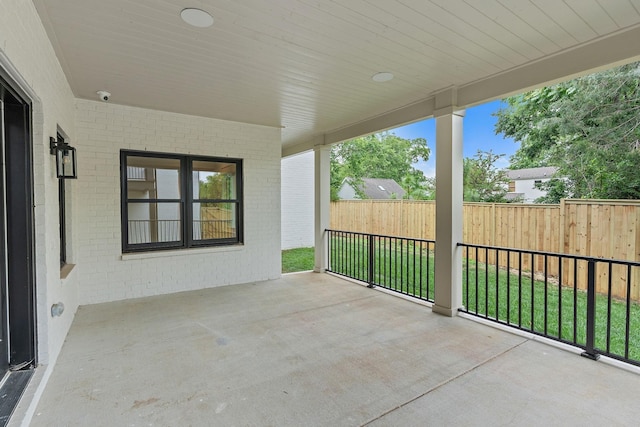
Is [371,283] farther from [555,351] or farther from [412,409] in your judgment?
[412,409]

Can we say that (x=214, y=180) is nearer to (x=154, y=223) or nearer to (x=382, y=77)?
(x=154, y=223)

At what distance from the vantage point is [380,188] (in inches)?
744

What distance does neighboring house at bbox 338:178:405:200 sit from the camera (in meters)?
16.4

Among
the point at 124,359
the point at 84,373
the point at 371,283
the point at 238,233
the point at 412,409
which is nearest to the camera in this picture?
the point at 412,409

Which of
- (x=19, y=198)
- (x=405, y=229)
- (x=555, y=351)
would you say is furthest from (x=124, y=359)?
(x=405, y=229)

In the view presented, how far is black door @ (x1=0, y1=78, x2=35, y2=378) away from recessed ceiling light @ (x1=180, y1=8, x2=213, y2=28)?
118cm

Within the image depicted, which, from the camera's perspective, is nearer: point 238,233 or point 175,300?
point 175,300

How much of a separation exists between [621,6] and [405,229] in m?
6.05

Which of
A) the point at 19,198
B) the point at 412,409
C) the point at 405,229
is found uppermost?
the point at 19,198

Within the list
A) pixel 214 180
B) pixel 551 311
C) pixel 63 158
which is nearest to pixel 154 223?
pixel 214 180

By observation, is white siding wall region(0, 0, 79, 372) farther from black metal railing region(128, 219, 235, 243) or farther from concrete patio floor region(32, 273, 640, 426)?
black metal railing region(128, 219, 235, 243)

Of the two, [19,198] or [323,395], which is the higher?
[19,198]

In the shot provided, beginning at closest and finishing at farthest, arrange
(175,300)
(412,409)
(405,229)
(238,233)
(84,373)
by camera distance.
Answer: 1. (412,409)
2. (84,373)
3. (175,300)
4. (238,233)
5. (405,229)

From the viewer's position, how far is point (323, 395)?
84.3 inches
